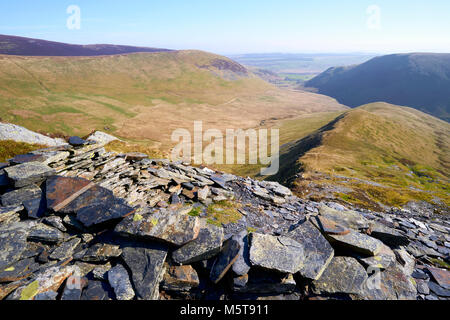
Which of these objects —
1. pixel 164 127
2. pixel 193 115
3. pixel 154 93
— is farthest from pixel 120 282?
pixel 154 93

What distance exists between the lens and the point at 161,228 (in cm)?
848

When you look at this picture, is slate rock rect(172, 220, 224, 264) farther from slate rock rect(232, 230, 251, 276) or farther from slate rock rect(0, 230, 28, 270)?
slate rock rect(0, 230, 28, 270)

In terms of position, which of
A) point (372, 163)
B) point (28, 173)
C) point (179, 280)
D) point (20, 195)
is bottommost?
point (372, 163)

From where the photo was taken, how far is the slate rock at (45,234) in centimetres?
871

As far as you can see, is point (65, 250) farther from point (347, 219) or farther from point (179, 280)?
point (347, 219)

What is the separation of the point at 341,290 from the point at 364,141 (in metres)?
89.4

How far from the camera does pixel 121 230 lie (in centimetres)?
843

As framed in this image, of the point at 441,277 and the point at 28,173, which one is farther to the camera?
the point at 28,173

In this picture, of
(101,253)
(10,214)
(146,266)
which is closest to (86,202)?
(101,253)

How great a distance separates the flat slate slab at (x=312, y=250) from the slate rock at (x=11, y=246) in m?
10.4

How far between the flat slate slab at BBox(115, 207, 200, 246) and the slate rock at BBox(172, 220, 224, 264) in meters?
0.27

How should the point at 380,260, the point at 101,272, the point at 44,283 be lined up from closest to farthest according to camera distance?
1. the point at 44,283
2. the point at 101,272
3. the point at 380,260

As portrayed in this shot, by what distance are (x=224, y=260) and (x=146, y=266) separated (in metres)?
2.82

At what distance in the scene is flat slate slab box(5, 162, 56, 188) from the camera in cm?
1059
